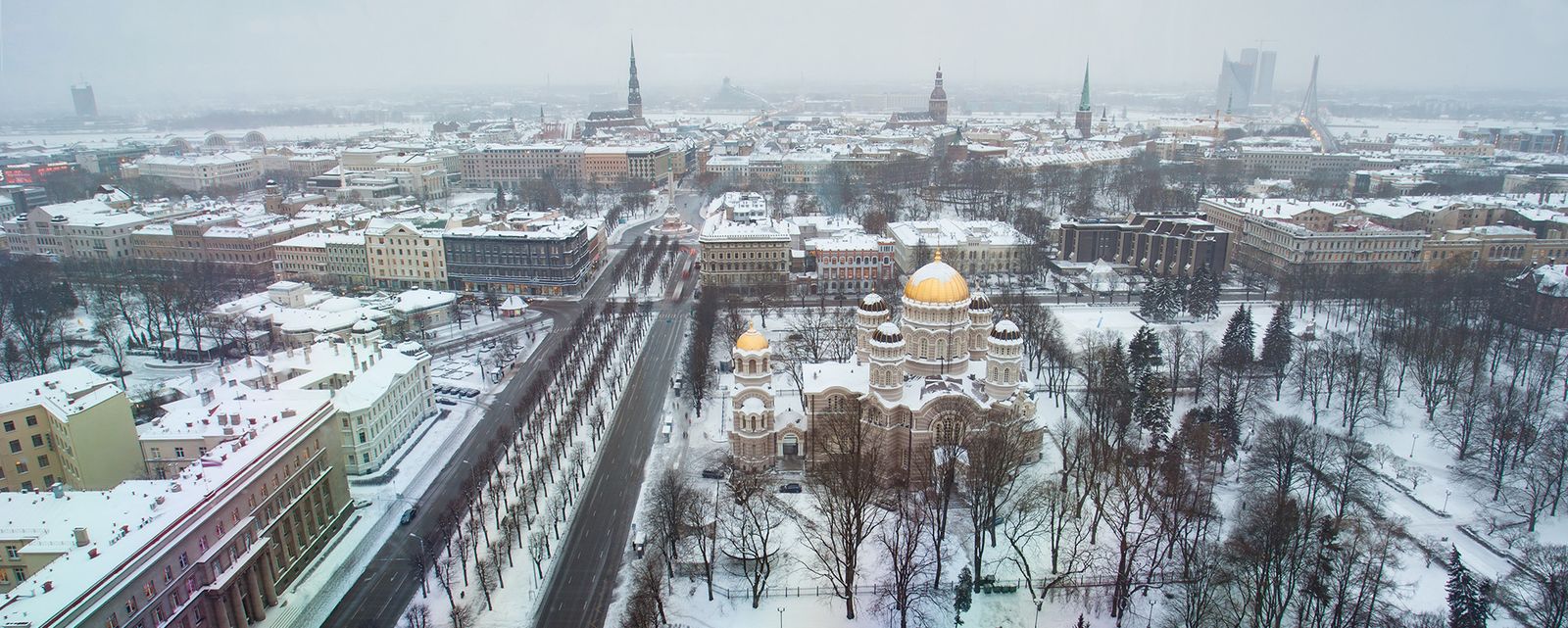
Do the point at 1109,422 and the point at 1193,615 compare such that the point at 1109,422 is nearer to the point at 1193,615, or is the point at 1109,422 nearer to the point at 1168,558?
the point at 1168,558

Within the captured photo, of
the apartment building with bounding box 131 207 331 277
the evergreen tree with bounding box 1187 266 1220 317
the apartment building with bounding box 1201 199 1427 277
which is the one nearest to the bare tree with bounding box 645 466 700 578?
the evergreen tree with bounding box 1187 266 1220 317

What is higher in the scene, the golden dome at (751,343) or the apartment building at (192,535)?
the golden dome at (751,343)

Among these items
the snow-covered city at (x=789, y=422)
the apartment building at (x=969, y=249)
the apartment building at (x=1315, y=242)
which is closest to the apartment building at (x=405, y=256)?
the snow-covered city at (x=789, y=422)

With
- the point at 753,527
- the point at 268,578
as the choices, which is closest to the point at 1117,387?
the point at 753,527

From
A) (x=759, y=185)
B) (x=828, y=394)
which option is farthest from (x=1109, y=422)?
(x=759, y=185)

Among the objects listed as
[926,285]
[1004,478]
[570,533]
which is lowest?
[570,533]

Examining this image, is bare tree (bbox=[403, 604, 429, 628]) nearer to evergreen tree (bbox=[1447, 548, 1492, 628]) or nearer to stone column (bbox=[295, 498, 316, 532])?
stone column (bbox=[295, 498, 316, 532])

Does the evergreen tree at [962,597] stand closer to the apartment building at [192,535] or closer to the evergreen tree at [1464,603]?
the evergreen tree at [1464,603]
